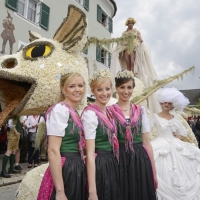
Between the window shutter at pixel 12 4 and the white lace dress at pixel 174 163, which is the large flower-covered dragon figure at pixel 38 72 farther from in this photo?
the window shutter at pixel 12 4

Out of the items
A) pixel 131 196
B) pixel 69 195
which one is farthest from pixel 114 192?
pixel 69 195

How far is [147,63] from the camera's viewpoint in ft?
11.5

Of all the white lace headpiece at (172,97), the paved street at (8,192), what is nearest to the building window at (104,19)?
the paved street at (8,192)

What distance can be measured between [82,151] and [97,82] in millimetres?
519

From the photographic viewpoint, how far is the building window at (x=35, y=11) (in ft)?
28.6

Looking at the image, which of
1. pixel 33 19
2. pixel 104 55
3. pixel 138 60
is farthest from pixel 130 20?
pixel 33 19

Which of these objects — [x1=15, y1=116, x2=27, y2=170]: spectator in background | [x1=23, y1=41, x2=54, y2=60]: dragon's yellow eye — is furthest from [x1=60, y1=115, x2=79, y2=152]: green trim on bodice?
[x1=15, y1=116, x2=27, y2=170]: spectator in background

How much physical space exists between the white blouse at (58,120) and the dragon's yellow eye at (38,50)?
91 centimetres

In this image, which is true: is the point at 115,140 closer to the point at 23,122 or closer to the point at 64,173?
the point at 64,173

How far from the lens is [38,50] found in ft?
7.66

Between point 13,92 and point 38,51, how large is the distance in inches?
18.5

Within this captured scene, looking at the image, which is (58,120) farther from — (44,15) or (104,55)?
(44,15)

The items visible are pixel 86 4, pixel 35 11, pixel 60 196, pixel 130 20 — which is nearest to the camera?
pixel 60 196

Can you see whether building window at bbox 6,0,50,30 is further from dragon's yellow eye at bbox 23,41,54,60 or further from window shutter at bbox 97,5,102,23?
dragon's yellow eye at bbox 23,41,54,60
